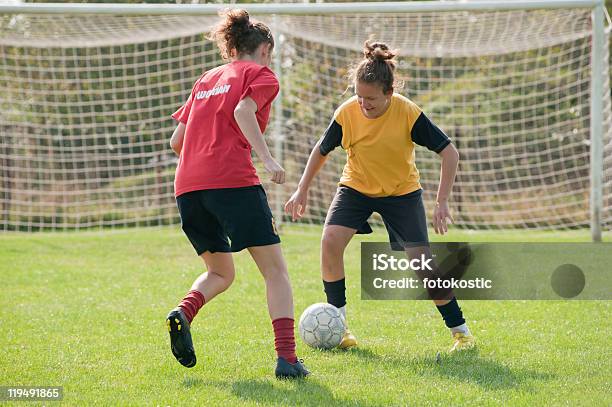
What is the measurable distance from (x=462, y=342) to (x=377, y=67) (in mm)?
1585

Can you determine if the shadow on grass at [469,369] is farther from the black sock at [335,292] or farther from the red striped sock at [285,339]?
the red striped sock at [285,339]

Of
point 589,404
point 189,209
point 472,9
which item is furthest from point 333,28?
point 589,404

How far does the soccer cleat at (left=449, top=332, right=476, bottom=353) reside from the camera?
14.8 feet

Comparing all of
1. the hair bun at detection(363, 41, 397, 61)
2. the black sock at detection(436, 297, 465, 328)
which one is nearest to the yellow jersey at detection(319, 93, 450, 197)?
the hair bun at detection(363, 41, 397, 61)

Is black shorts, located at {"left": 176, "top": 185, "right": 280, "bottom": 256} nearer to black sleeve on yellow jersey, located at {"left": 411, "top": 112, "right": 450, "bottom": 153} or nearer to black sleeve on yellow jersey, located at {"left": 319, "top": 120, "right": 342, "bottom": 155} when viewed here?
black sleeve on yellow jersey, located at {"left": 319, "top": 120, "right": 342, "bottom": 155}

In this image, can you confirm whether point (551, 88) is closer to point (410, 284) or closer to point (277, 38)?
point (277, 38)

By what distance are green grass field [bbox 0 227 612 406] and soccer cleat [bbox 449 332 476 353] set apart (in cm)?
11

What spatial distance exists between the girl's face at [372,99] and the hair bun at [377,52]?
0.16 meters

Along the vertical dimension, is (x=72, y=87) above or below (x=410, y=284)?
above

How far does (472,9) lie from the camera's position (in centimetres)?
880

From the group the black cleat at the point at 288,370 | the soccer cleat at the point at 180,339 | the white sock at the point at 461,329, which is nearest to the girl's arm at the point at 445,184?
the white sock at the point at 461,329

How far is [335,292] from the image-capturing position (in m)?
4.84

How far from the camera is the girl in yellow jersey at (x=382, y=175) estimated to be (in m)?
4.49

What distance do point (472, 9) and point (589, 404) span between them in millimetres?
6162
